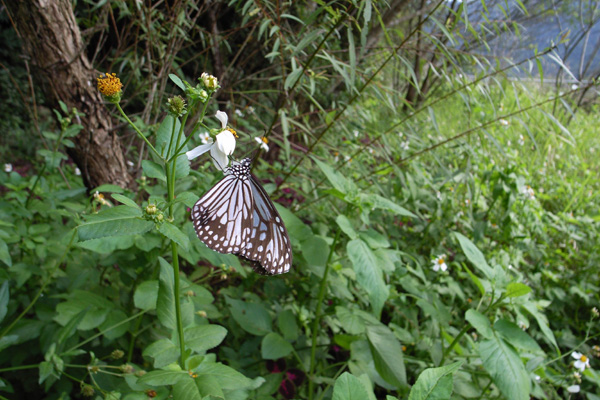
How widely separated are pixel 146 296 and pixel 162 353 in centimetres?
22

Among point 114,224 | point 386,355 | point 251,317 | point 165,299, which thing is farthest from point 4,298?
point 386,355

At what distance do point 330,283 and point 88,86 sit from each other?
1.24 meters

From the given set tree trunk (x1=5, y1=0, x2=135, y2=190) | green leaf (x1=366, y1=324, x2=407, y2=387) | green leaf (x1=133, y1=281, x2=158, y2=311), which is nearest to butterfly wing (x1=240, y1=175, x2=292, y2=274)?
green leaf (x1=133, y1=281, x2=158, y2=311)

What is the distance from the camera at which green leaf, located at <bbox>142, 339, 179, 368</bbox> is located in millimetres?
765

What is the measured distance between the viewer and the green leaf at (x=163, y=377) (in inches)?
25.7

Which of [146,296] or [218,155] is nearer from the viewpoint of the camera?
[218,155]

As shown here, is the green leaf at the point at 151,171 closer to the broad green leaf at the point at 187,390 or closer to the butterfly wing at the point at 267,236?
the butterfly wing at the point at 267,236

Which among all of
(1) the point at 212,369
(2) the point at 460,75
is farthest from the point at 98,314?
(2) the point at 460,75

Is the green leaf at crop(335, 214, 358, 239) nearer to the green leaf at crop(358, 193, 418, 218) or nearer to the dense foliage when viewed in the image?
the dense foliage

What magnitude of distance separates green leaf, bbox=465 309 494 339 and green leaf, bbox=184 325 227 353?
691 millimetres

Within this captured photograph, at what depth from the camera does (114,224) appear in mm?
588

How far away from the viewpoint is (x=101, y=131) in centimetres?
155

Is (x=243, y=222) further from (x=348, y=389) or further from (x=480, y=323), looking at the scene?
(x=480, y=323)

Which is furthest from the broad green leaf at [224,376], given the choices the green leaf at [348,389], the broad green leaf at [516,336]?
the broad green leaf at [516,336]
